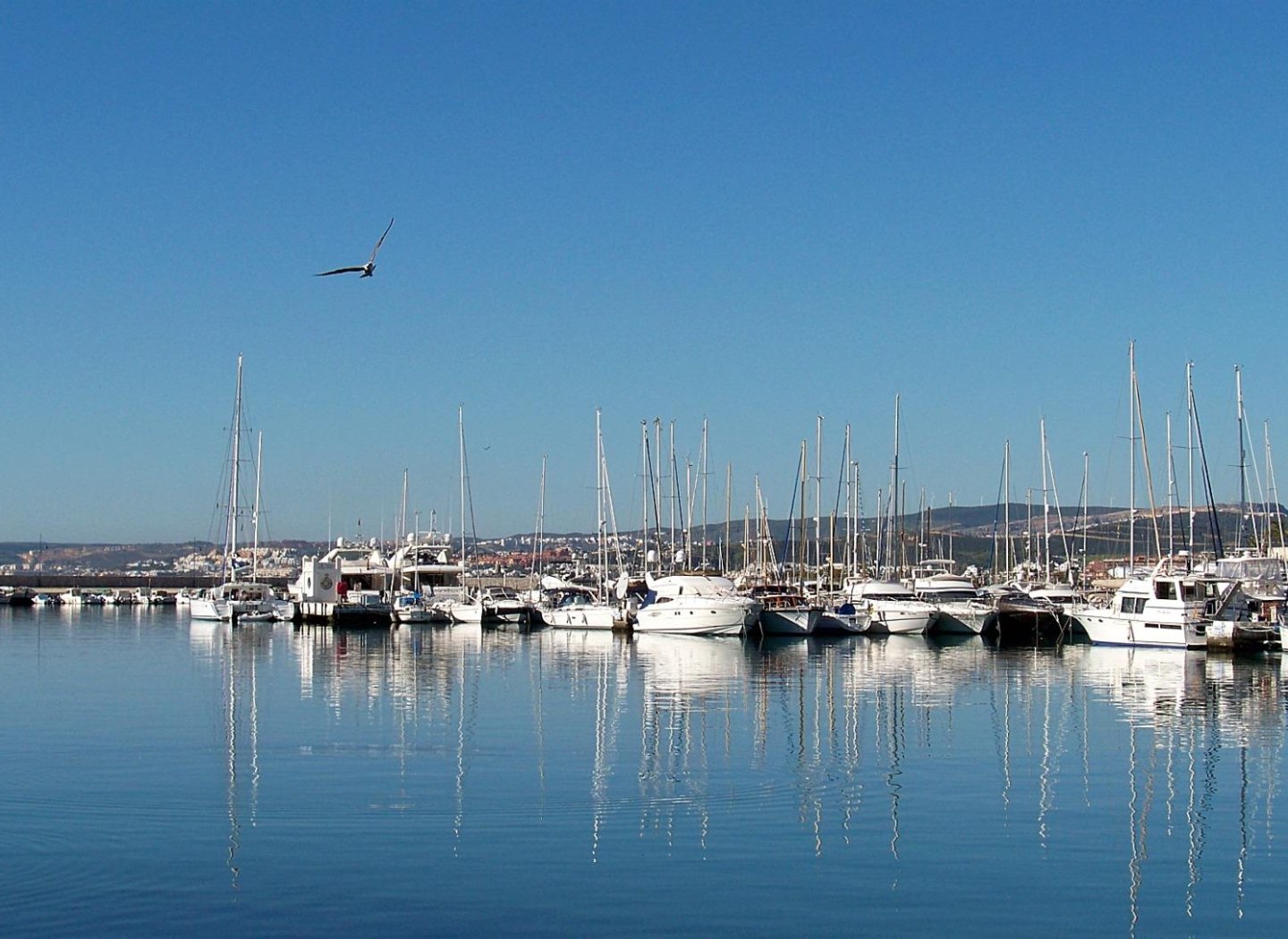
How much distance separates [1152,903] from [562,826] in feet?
24.8

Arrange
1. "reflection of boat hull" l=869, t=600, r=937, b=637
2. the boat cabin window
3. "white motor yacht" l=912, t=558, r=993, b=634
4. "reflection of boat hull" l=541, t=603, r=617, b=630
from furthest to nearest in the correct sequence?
"reflection of boat hull" l=541, t=603, r=617, b=630 → "reflection of boat hull" l=869, t=600, r=937, b=637 → "white motor yacht" l=912, t=558, r=993, b=634 → the boat cabin window

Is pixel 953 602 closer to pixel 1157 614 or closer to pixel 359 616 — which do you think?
pixel 1157 614

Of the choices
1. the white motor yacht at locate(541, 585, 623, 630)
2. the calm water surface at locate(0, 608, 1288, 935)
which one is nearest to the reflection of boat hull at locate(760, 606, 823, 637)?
the white motor yacht at locate(541, 585, 623, 630)

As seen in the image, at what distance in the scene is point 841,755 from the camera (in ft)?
90.0

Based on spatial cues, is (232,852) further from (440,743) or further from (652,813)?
(440,743)

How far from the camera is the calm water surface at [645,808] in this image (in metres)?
16.1

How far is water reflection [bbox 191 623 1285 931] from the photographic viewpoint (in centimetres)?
1972

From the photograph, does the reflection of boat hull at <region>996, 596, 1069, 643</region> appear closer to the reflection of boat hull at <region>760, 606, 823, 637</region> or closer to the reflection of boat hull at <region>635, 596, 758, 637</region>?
the reflection of boat hull at <region>760, 606, 823, 637</region>

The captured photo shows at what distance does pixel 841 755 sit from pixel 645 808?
Result: 6636mm

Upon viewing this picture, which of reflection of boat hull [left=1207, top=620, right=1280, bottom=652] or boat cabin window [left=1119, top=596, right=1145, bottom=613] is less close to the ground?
boat cabin window [left=1119, top=596, right=1145, bottom=613]

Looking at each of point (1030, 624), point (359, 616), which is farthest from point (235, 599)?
point (1030, 624)

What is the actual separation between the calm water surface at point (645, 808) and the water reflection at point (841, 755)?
99 mm

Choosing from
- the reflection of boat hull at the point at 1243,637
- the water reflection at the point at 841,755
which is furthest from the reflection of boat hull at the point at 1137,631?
the water reflection at the point at 841,755

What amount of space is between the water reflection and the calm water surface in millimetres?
99
